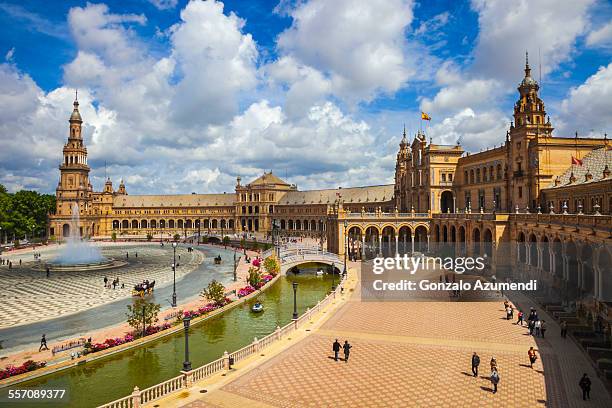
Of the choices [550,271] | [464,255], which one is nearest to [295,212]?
[464,255]

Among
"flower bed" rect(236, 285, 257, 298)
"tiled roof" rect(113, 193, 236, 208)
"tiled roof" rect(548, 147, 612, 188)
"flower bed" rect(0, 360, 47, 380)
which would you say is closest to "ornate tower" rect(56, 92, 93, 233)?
"tiled roof" rect(113, 193, 236, 208)

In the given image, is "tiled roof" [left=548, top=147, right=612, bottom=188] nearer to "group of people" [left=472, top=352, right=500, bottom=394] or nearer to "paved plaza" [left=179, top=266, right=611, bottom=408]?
"paved plaza" [left=179, top=266, right=611, bottom=408]

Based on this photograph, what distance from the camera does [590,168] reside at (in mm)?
48781

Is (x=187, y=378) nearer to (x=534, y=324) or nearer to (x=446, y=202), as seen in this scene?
(x=534, y=324)

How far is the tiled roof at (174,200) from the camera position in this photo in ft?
520

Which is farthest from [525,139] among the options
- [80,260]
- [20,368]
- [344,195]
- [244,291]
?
[344,195]

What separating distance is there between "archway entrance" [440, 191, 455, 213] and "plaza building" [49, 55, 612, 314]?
178mm

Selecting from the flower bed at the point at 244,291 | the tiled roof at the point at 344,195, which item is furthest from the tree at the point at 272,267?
the tiled roof at the point at 344,195

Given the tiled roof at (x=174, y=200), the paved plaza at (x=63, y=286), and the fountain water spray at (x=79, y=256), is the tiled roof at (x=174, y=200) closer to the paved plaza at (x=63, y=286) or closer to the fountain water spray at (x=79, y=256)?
the paved plaza at (x=63, y=286)

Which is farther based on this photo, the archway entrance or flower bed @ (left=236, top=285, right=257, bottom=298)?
the archway entrance

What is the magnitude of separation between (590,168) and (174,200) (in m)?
138

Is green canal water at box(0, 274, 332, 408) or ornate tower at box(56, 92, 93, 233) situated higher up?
ornate tower at box(56, 92, 93, 233)

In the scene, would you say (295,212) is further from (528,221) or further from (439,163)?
(528,221)

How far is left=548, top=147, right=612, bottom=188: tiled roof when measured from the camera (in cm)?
4594
